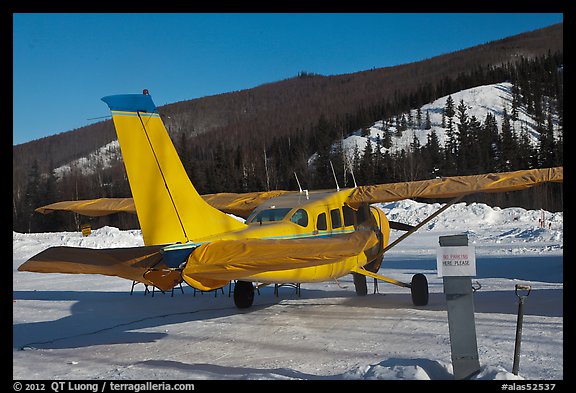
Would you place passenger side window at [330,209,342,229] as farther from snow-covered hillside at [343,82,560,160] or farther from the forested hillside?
snow-covered hillside at [343,82,560,160]

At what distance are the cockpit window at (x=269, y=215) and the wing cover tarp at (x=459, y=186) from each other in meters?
1.67

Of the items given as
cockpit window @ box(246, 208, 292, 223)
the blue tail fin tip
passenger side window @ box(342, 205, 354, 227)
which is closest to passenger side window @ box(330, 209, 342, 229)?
passenger side window @ box(342, 205, 354, 227)

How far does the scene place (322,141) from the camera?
59.6 metres

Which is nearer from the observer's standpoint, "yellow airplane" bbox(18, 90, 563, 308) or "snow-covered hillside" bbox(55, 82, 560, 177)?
"yellow airplane" bbox(18, 90, 563, 308)

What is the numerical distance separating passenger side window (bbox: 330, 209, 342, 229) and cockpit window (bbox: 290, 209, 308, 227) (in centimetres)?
77

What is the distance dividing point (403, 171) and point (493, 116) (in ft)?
80.9

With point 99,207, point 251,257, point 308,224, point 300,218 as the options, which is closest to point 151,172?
point 251,257

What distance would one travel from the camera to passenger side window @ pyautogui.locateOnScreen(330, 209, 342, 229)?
29.9ft

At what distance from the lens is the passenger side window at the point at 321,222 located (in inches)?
344

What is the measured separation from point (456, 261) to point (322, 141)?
182 feet

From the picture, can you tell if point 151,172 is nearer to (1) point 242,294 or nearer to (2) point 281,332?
A: (2) point 281,332

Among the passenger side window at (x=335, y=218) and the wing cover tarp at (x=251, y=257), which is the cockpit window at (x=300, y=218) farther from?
the wing cover tarp at (x=251, y=257)

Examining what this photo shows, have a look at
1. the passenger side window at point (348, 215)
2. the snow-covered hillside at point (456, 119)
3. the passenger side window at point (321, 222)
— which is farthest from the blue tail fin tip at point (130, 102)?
the snow-covered hillside at point (456, 119)
